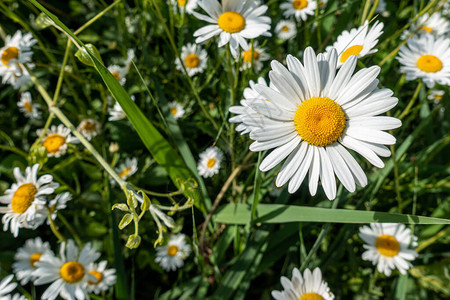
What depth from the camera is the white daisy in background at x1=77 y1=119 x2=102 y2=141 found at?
180 cm

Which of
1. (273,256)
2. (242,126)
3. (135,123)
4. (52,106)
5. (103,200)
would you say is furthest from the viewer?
(103,200)

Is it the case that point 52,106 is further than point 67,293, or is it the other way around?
point 52,106

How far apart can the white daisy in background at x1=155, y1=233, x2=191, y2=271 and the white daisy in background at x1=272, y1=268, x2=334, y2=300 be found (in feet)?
1.88

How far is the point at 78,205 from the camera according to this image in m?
1.69

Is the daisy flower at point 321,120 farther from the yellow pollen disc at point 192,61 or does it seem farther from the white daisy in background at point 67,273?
the yellow pollen disc at point 192,61

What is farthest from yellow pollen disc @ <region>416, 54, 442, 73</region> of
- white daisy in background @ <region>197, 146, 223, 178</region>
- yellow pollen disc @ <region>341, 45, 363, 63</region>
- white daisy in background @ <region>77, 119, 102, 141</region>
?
white daisy in background @ <region>77, 119, 102, 141</region>

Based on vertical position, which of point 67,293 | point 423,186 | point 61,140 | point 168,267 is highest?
point 423,186

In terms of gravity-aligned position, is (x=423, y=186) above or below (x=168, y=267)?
above

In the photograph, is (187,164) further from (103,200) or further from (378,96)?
(378,96)

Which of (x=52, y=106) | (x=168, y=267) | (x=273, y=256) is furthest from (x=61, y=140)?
(x=273, y=256)

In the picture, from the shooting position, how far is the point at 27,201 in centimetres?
130

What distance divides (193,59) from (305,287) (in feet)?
4.40

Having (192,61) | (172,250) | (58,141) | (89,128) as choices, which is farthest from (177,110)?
(172,250)

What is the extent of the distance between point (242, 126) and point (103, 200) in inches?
37.2
